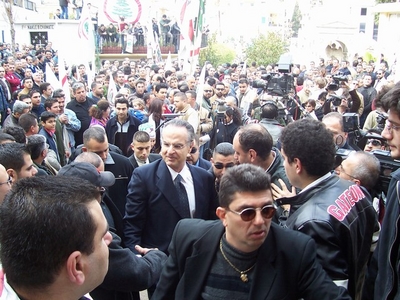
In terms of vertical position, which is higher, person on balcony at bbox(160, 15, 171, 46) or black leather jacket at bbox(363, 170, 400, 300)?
person on balcony at bbox(160, 15, 171, 46)

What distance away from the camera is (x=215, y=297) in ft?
7.30

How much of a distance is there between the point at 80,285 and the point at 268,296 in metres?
0.92

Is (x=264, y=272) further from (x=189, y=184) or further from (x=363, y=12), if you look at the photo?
(x=363, y=12)

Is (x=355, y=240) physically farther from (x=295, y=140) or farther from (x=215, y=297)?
(x=215, y=297)

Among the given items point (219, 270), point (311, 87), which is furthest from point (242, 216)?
point (311, 87)

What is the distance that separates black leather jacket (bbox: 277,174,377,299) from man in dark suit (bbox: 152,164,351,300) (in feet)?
0.46

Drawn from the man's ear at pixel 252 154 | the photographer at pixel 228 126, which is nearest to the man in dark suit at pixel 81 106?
the photographer at pixel 228 126

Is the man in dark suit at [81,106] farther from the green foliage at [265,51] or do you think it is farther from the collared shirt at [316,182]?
the green foliage at [265,51]

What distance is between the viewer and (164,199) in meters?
3.60

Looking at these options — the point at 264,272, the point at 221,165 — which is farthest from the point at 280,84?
the point at 264,272

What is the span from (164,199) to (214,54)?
2311 cm

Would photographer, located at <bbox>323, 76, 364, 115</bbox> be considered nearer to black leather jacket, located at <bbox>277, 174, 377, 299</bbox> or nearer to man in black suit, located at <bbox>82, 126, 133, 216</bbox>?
man in black suit, located at <bbox>82, 126, 133, 216</bbox>

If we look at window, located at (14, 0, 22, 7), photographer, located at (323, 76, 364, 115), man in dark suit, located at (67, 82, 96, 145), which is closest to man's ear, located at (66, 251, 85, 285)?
man in dark suit, located at (67, 82, 96, 145)

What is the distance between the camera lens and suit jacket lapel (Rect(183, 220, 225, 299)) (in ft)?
7.35
